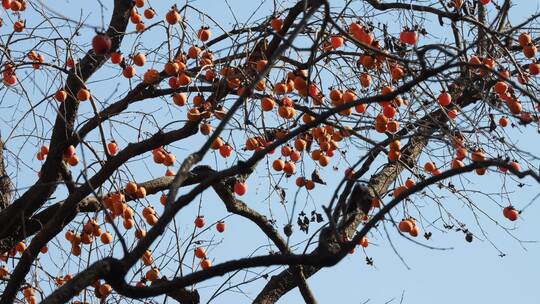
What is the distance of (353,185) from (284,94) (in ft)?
4.75

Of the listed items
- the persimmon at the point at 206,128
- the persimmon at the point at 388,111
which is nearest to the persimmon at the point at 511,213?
the persimmon at the point at 388,111

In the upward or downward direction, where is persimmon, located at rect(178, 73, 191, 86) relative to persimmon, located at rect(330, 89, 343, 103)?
upward

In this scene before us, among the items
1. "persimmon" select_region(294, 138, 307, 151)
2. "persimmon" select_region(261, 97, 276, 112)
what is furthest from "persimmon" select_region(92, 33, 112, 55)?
"persimmon" select_region(294, 138, 307, 151)

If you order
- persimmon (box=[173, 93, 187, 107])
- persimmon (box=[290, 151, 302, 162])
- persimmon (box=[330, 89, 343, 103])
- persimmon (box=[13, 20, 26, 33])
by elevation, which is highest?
persimmon (box=[13, 20, 26, 33])

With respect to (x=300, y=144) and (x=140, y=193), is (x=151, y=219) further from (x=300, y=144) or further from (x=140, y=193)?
(x=300, y=144)

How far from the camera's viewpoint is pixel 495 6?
16.0 feet

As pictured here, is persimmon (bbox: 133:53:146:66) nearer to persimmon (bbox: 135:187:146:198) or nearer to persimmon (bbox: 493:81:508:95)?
persimmon (bbox: 135:187:146:198)

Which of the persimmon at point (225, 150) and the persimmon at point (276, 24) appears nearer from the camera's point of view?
the persimmon at point (276, 24)

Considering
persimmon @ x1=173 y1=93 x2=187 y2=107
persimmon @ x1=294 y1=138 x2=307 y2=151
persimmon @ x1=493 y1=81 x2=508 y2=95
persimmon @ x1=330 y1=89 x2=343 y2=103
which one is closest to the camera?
persimmon @ x1=330 y1=89 x2=343 y2=103

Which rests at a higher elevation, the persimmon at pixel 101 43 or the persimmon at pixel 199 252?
the persimmon at pixel 199 252

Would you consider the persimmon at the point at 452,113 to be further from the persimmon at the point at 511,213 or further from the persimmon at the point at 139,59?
the persimmon at the point at 139,59

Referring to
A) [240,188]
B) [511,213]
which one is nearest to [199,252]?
[240,188]

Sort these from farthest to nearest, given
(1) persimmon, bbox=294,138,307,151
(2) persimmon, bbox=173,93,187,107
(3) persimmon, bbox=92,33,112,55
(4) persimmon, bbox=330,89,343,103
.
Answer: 1. (1) persimmon, bbox=294,138,307,151
2. (2) persimmon, bbox=173,93,187,107
3. (4) persimmon, bbox=330,89,343,103
4. (3) persimmon, bbox=92,33,112,55

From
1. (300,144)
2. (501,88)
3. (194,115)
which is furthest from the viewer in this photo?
(300,144)
